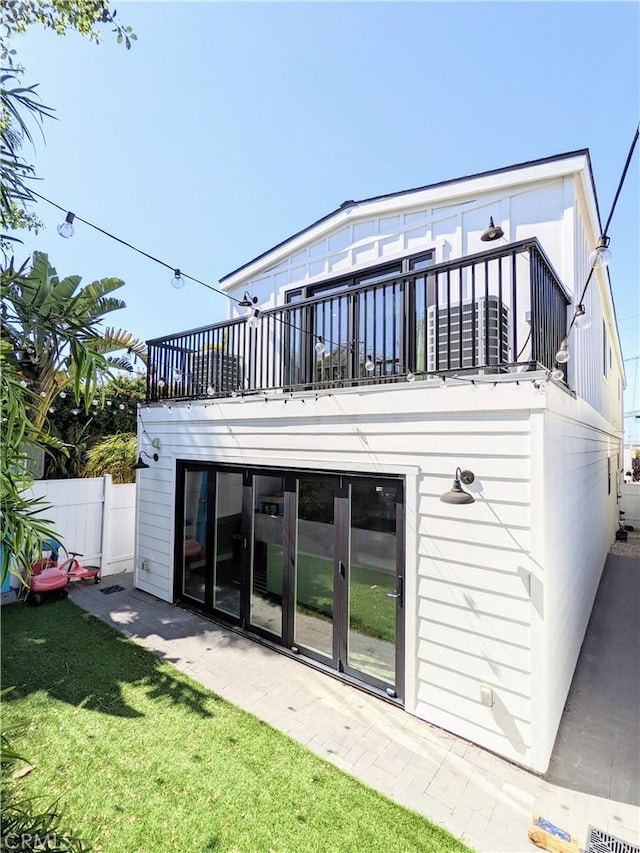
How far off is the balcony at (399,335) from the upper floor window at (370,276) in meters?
0.66

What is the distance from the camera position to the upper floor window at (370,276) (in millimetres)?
5762

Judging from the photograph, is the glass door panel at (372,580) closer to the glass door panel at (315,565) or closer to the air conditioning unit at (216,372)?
the glass door panel at (315,565)

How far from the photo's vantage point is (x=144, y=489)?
6738 millimetres

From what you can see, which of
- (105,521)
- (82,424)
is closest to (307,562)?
(105,521)

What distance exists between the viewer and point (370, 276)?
6.26 meters

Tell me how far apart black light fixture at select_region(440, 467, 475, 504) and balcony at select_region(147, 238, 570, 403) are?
899 mm

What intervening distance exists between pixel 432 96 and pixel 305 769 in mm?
7688

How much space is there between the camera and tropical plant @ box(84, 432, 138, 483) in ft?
28.4

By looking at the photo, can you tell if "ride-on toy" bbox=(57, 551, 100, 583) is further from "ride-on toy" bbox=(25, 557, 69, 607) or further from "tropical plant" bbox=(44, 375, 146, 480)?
"tropical plant" bbox=(44, 375, 146, 480)

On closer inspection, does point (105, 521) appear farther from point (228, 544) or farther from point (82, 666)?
point (82, 666)

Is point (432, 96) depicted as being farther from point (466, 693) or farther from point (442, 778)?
point (442, 778)

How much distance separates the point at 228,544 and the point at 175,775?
274 cm

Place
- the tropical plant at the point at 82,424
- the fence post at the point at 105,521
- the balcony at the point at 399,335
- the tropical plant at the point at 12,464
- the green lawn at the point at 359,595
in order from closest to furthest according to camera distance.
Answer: the tropical plant at the point at 12,464 < the balcony at the point at 399,335 < the green lawn at the point at 359,595 < the fence post at the point at 105,521 < the tropical plant at the point at 82,424
